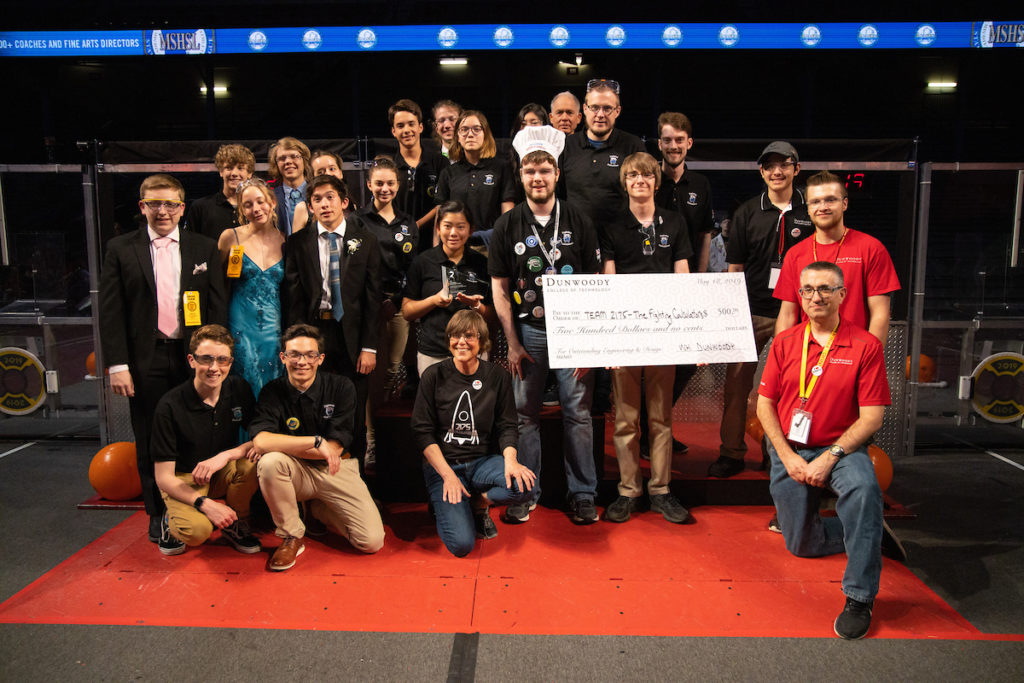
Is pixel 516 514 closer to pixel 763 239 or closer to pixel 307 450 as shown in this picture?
pixel 307 450

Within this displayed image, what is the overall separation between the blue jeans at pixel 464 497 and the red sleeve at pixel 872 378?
1877 millimetres

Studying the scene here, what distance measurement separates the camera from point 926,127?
1498cm

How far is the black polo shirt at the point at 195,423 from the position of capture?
12.0ft

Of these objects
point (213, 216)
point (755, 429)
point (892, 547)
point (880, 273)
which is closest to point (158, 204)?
point (213, 216)

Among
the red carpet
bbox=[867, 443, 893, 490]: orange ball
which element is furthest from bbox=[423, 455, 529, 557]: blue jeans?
bbox=[867, 443, 893, 490]: orange ball

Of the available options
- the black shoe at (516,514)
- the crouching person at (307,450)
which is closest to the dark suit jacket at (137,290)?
the crouching person at (307,450)

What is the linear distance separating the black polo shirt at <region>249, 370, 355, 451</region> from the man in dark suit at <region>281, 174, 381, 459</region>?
17 centimetres

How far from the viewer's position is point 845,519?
3.17 meters

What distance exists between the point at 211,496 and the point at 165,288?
126 cm

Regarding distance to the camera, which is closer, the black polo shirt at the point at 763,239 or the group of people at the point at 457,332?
the group of people at the point at 457,332

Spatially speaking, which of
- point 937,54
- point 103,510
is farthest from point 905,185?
A: point 937,54

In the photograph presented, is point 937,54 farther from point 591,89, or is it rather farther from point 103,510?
point 103,510

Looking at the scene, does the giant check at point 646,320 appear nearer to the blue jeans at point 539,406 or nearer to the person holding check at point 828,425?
the blue jeans at point 539,406

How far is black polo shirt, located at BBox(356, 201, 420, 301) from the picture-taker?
4.42 metres
